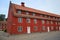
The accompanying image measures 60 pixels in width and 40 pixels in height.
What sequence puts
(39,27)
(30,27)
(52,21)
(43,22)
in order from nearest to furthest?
(30,27)
(39,27)
(43,22)
(52,21)

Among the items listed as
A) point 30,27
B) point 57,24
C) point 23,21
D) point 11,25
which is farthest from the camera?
point 57,24

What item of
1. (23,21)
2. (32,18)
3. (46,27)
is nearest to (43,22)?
(46,27)

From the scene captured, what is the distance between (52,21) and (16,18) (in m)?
23.3

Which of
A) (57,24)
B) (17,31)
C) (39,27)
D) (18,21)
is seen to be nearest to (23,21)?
(18,21)

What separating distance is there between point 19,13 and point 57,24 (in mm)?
26811

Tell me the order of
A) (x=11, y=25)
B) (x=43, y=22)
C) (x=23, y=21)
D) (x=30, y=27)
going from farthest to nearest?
(x=43, y=22) < (x=30, y=27) < (x=23, y=21) < (x=11, y=25)

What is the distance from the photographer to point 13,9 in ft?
111

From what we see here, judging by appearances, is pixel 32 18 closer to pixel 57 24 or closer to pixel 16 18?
pixel 16 18

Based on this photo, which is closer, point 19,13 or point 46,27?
point 19,13

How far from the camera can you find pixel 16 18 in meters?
32.9

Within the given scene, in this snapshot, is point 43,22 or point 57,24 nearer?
point 43,22

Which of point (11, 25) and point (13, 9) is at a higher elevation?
point (13, 9)

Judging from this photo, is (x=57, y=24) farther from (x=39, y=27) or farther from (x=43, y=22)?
(x=39, y=27)

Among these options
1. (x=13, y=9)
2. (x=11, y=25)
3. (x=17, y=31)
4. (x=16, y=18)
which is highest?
(x=13, y=9)
